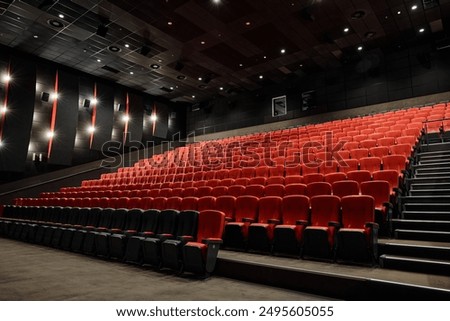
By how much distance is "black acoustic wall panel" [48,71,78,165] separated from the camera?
21.5ft

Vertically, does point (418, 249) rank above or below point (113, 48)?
below

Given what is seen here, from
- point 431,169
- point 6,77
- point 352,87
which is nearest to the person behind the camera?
point 431,169

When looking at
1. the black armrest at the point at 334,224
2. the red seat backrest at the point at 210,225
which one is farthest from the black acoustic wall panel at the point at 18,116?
the black armrest at the point at 334,224

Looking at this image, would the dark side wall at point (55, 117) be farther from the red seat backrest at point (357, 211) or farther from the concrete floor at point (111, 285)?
the red seat backrest at point (357, 211)

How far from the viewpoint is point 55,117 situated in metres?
6.59

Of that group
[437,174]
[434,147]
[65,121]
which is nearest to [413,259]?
[437,174]

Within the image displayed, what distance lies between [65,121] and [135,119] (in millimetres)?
1971

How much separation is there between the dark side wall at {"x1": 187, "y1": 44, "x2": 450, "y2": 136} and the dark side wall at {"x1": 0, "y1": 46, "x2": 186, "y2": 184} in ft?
9.48

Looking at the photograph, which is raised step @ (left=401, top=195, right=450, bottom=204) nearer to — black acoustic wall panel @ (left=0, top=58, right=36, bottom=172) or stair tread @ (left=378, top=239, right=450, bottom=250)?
stair tread @ (left=378, top=239, right=450, bottom=250)

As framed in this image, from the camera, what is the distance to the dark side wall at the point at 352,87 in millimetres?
6148

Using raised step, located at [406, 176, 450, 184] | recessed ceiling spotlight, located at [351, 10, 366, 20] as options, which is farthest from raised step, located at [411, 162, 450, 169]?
recessed ceiling spotlight, located at [351, 10, 366, 20]

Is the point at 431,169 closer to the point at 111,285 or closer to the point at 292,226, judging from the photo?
the point at 292,226

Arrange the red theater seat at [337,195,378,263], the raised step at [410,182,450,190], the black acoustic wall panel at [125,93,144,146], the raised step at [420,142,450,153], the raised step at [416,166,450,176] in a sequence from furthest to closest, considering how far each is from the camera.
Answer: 1. the black acoustic wall panel at [125,93,144,146]
2. the raised step at [420,142,450,153]
3. the raised step at [416,166,450,176]
4. the raised step at [410,182,450,190]
5. the red theater seat at [337,195,378,263]

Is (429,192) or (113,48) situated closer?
(429,192)
